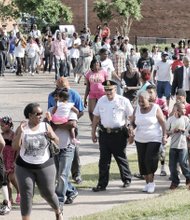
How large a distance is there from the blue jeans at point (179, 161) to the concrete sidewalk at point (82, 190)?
311 mm

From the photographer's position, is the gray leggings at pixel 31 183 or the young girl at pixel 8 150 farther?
the young girl at pixel 8 150

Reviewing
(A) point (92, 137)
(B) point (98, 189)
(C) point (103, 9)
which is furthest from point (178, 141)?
(C) point (103, 9)

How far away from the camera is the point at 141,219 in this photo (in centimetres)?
845

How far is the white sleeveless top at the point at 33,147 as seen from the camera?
8.53 metres

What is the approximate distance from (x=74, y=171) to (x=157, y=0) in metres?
39.8

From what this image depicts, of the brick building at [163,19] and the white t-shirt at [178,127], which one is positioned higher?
the brick building at [163,19]

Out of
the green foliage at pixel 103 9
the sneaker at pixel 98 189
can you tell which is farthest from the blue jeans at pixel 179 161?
the green foliage at pixel 103 9

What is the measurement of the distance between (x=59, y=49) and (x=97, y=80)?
12344mm

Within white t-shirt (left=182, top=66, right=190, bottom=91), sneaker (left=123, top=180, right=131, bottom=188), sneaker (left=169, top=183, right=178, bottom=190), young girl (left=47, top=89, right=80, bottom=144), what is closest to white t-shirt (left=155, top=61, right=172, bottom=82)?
white t-shirt (left=182, top=66, right=190, bottom=91)

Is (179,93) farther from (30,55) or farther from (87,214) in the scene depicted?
(30,55)

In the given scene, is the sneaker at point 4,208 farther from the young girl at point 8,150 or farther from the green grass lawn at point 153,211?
the green grass lawn at point 153,211

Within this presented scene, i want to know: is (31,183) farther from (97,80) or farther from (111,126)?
(97,80)

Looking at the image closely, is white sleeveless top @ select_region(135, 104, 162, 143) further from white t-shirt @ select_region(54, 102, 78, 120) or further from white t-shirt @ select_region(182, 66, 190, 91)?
white t-shirt @ select_region(182, 66, 190, 91)

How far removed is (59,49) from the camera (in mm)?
26469
